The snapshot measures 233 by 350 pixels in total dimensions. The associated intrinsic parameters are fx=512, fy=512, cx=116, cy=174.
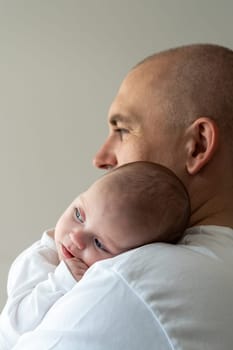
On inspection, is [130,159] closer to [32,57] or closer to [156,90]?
[156,90]

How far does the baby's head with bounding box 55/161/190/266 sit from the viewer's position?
81 cm

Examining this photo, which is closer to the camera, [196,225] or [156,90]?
[196,225]

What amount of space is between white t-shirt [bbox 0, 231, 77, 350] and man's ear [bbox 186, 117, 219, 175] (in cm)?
30

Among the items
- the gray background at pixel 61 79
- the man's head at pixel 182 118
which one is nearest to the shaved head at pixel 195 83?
the man's head at pixel 182 118

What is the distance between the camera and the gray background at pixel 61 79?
6.03 ft

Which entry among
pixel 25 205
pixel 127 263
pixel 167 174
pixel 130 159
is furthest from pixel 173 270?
pixel 25 205

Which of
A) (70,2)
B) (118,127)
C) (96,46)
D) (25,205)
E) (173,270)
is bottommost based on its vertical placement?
(25,205)

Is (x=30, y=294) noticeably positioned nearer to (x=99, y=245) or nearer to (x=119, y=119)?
(x=99, y=245)

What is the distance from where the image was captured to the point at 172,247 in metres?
0.72

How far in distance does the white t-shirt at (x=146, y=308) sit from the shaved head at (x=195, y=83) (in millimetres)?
336

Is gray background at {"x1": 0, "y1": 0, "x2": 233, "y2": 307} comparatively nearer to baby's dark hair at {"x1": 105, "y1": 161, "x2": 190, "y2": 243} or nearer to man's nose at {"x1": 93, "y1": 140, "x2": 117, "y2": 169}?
man's nose at {"x1": 93, "y1": 140, "x2": 117, "y2": 169}

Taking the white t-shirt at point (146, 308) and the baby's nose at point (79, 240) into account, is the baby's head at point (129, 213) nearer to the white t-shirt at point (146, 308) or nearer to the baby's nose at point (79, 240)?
the baby's nose at point (79, 240)

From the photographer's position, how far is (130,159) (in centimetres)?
101

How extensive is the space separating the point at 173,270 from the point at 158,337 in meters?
0.09
